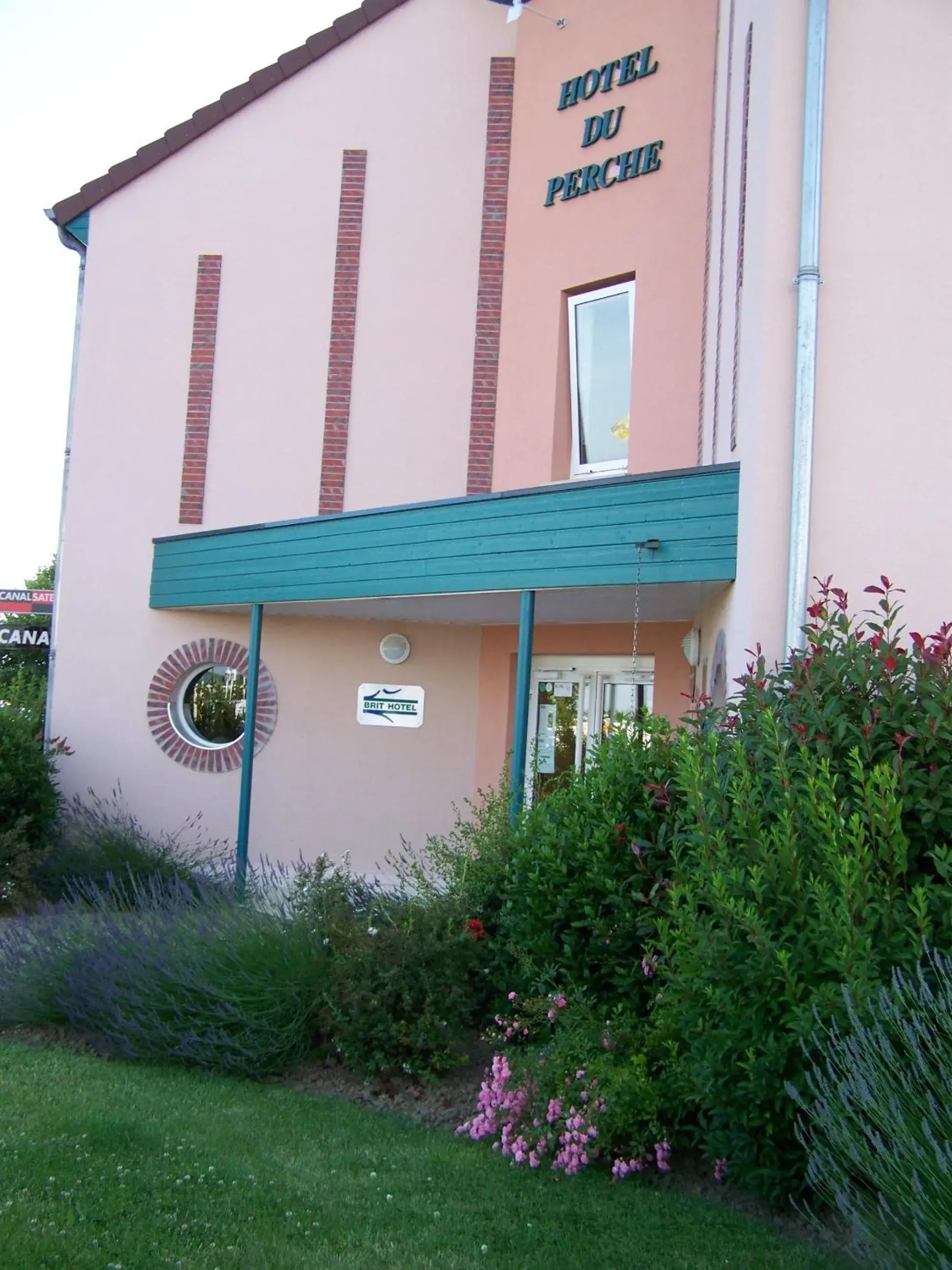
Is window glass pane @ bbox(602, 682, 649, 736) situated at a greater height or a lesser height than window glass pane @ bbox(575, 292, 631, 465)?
lesser

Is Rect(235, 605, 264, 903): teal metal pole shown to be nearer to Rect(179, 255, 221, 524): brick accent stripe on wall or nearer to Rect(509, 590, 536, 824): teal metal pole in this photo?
Rect(179, 255, 221, 524): brick accent stripe on wall

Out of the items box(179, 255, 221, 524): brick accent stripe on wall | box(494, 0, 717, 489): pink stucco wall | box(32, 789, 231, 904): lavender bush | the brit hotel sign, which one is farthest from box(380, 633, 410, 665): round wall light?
the brit hotel sign

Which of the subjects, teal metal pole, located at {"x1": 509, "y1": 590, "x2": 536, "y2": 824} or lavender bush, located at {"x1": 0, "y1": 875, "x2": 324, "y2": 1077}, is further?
teal metal pole, located at {"x1": 509, "y1": 590, "x2": 536, "y2": 824}

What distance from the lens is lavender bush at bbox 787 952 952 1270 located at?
9.53 ft

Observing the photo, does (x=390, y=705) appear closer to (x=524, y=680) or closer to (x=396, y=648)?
(x=396, y=648)

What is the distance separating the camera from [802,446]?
19.8ft

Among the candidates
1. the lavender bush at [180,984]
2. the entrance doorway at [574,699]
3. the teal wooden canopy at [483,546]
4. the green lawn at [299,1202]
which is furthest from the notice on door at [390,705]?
the green lawn at [299,1202]

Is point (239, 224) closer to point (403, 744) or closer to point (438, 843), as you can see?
point (403, 744)

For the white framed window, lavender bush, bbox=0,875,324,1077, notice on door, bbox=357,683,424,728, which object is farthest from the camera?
notice on door, bbox=357,683,424,728

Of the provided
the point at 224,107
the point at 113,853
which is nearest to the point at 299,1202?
the point at 113,853

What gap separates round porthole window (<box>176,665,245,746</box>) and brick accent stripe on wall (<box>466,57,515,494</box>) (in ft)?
10.0

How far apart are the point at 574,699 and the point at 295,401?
3797 mm

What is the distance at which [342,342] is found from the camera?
1134 centimetres

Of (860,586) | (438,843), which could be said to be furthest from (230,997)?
(860,586)
